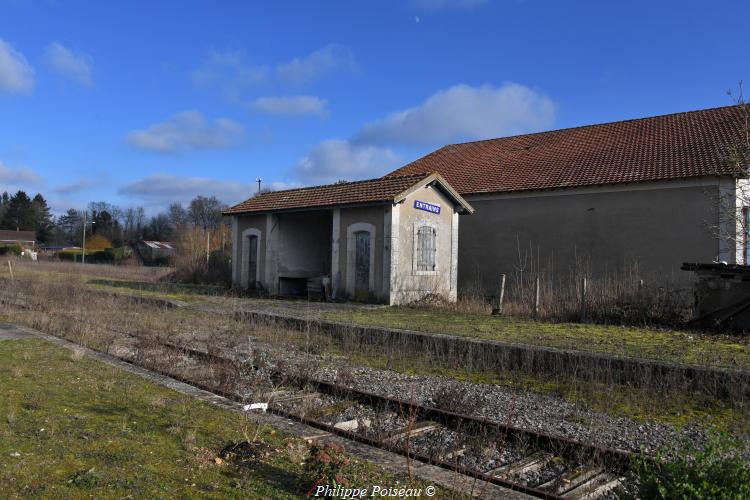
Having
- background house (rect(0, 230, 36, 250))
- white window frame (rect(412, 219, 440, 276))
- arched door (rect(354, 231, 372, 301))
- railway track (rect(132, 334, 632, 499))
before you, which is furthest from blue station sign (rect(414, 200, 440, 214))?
background house (rect(0, 230, 36, 250))

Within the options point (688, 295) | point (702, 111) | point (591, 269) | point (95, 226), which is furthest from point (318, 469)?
point (95, 226)

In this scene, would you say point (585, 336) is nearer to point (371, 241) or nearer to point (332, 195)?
point (371, 241)

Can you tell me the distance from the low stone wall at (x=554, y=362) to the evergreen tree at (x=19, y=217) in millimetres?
111625

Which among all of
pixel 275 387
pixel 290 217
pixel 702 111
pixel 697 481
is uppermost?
pixel 702 111

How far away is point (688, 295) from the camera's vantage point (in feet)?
48.5

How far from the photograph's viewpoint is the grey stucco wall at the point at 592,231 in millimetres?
18609

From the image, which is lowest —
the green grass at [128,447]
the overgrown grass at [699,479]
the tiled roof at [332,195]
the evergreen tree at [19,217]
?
the green grass at [128,447]

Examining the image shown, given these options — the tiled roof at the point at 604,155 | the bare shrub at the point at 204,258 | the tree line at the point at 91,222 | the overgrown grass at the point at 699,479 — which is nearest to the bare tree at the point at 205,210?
the tree line at the point at 91,222

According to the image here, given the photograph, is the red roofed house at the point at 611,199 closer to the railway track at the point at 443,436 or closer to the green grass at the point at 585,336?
the green grass at the point at 585,336

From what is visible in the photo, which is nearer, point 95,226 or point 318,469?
point 318,469

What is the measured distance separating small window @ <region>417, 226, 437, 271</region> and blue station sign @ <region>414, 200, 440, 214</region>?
1.96 ft

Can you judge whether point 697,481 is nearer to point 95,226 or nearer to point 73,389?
point 73,389

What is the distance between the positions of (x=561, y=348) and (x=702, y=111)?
18.4 m

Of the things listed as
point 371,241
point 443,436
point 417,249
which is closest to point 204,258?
A: point 371,241
